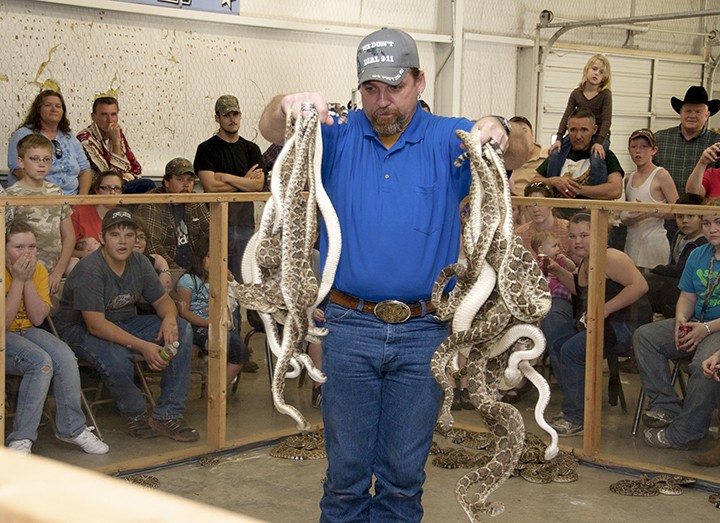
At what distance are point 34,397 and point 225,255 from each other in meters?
1.27

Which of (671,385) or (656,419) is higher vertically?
(671,385)

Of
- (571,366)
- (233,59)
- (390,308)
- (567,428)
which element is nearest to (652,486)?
(567,428)

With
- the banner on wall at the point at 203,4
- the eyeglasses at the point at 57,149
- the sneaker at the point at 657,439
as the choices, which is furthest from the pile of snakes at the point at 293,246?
the banner on wall at the point at 203,4

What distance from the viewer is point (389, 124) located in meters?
3.03

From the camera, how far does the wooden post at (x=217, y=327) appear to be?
5391 mm

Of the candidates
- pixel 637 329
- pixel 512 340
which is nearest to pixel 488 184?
pixel 512 340

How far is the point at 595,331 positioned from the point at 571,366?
252 millimetres

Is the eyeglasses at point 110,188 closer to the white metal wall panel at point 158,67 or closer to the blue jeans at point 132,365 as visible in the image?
the blue jeans at point 132,365

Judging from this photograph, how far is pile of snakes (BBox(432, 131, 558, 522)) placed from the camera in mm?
2887

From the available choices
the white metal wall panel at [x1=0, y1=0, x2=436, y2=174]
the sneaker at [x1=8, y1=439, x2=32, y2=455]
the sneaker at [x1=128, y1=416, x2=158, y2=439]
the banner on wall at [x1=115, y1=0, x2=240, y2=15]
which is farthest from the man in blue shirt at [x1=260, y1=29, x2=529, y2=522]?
the banner on wall at [x1=115, y1=0, x2=240, y2=15]

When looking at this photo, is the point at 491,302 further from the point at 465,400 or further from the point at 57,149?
the point at 57,149

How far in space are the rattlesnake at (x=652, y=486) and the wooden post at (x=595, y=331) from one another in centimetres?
43

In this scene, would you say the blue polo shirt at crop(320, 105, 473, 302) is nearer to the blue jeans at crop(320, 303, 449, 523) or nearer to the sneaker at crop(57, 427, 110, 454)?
the blue jeans at crop(320, 303, 449, 523)

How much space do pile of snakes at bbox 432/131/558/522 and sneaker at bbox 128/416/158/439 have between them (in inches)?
101
